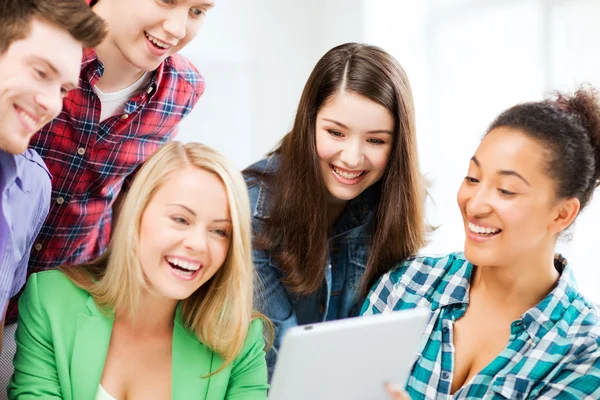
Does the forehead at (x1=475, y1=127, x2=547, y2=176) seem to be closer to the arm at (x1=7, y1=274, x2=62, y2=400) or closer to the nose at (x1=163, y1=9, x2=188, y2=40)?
the nose at (x1=163, y1=9, x2=188, y2=40)

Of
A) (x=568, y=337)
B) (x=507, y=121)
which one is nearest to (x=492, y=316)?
(x=568, y=337)

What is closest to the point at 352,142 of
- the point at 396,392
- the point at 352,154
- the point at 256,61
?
the point at 352,154

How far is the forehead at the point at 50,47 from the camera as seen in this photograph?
4.80 feet

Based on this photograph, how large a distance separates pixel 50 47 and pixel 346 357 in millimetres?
814

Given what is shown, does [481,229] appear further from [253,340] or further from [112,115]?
[112,115]

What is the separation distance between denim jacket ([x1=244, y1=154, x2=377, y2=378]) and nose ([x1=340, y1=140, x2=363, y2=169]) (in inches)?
9.4

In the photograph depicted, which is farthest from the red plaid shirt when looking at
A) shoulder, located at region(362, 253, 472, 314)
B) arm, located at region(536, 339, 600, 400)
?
arm, located at region(536, 339, 600, 400)

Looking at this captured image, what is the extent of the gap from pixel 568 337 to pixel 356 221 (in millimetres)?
761

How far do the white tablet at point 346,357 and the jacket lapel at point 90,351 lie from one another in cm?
47

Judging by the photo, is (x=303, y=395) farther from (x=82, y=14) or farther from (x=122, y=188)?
(x=122, y=188)

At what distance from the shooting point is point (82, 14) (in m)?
1.54

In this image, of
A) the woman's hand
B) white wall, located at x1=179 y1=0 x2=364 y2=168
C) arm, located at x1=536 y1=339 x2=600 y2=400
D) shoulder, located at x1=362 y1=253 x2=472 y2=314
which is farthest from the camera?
white wall, located at x1=179 y1=0 x2=364 y2=168

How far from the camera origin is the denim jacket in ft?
7.48

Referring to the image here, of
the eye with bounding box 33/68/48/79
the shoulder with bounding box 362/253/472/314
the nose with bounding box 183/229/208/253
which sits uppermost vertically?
the eye with bounding box 33/68/48/79
